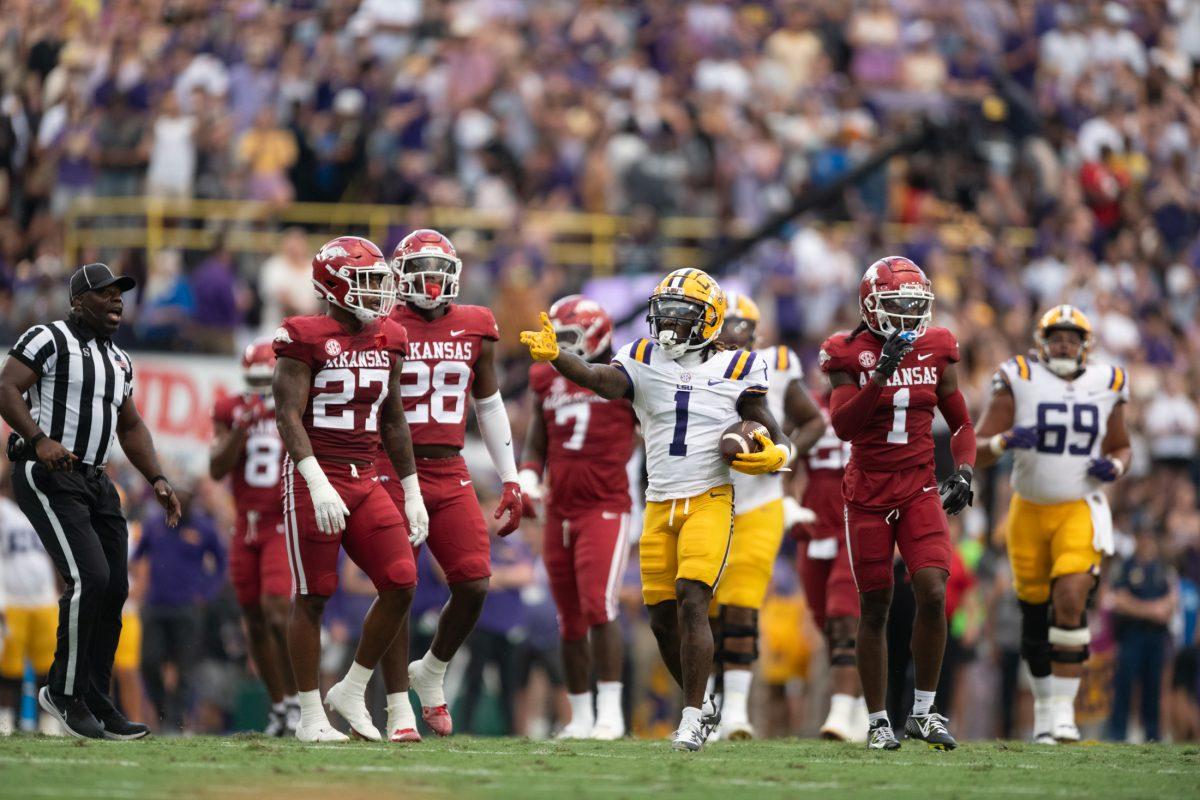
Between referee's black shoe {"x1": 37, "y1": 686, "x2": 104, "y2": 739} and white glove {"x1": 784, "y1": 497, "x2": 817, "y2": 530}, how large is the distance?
4025 millimetres

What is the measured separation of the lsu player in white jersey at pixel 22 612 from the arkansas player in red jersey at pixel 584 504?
13.2ft

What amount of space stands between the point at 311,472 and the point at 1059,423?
14.2ft

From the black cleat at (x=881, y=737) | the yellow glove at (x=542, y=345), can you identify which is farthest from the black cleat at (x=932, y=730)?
the yellow glove at (x=542, y=345)

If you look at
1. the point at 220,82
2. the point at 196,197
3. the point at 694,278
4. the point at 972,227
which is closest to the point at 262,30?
the point at 220,82

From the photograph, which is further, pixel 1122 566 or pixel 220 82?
pixel 220 82

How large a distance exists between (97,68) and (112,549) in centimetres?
932

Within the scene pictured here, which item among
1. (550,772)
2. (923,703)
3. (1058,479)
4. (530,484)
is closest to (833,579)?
(1058,479)

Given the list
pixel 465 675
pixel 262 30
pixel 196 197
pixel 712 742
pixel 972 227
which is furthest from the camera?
pixel 972 227

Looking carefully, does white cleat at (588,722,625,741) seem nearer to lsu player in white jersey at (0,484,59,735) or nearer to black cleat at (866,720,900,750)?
black cleat at (866,720,900,750)

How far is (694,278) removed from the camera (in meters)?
8.89

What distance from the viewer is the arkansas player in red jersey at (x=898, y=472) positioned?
888 cm

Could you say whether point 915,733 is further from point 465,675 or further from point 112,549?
point 465,675

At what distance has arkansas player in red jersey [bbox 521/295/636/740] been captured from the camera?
1054cm

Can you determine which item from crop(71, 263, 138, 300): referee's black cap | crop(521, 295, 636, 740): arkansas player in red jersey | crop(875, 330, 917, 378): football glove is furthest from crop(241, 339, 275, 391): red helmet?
crop(875, 330, 917, 378): football glove
